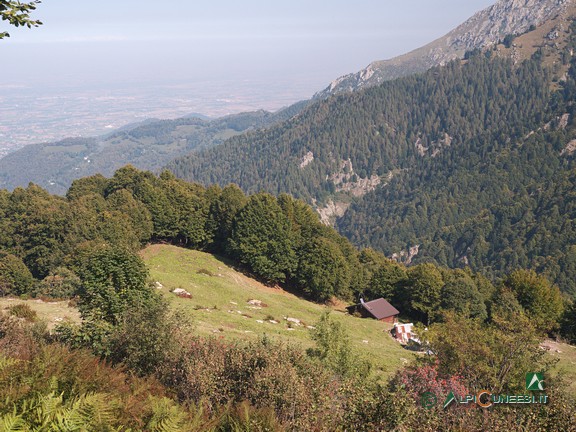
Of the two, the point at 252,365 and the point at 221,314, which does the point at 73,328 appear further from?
the point at 221,314

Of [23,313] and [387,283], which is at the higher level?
[23,313]

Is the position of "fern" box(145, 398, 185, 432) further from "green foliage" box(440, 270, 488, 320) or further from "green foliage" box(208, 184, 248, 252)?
"green foliage" box(208, 184, 248, 252)

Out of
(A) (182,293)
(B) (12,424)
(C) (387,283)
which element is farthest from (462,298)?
(B) (12,424)

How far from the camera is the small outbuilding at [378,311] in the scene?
6323 centimetres

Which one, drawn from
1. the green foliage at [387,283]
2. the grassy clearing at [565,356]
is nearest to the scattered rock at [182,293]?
the grassy clearing at [565,356]

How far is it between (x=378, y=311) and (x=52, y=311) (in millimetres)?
44827

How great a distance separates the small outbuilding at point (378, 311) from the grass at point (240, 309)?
276 centimetres

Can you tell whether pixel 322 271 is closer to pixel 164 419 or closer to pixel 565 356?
pixel 565 356

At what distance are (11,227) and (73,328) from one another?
2118 inches

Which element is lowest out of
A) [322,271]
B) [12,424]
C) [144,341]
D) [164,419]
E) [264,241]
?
[322,271]

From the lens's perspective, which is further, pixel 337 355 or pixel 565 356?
pixel 565 356

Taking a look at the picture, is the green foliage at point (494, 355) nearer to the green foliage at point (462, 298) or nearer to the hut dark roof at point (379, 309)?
the hut dark roof at point (379, 309)

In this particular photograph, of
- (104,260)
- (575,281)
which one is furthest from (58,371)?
(575,281)

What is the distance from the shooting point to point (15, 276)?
55250 millimetres
